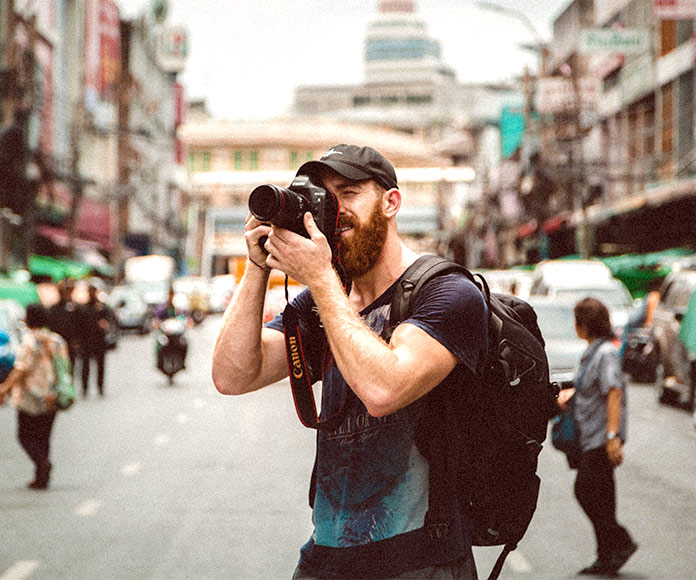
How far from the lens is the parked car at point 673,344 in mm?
15078

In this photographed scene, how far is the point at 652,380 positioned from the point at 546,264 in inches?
211

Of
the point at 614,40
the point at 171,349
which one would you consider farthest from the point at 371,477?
the point at 614,40

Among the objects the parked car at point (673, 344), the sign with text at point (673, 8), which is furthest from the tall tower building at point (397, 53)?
the parked car at point (673, 344)

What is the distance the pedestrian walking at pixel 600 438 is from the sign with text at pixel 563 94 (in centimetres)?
3066

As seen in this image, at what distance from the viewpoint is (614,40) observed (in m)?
24.7

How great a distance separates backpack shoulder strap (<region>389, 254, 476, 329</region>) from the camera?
281 centimetres

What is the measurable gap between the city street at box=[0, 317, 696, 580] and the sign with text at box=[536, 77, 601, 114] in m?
23.0

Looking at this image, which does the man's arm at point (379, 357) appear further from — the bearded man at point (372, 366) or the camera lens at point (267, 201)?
the camera lens at point (267, 201)

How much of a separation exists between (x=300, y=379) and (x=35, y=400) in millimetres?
6864

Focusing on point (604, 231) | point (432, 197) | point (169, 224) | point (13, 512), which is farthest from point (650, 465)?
point (432, 197)

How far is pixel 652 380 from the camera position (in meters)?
20.1

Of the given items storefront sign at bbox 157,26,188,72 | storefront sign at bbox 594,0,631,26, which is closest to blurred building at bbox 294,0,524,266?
storefront sign at bbox 157,26,188,72

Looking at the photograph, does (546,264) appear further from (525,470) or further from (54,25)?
(54,25)

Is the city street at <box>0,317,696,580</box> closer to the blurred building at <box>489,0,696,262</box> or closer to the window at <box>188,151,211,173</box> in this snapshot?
the blurred building at <box>489,0,696,262</box>
